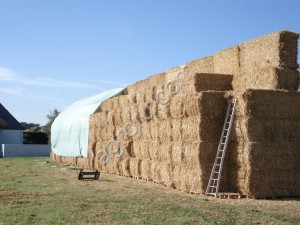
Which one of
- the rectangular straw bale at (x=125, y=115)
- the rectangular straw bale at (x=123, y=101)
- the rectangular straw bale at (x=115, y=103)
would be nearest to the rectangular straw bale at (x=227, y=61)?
the rectangular straw bale at (x=125, y=115)

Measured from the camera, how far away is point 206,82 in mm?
15250

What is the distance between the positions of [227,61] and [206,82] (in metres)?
1.98

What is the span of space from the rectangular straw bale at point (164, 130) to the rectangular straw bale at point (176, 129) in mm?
282

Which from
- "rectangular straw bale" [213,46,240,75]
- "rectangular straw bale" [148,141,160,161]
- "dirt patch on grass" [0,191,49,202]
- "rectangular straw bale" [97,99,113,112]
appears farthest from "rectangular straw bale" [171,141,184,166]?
"rectangular straw bale" [97,99,113,112]

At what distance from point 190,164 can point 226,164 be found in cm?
111

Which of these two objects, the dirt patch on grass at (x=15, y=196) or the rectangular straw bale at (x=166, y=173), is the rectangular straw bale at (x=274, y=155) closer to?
the rectangular straw bale at (x=166, y=173)

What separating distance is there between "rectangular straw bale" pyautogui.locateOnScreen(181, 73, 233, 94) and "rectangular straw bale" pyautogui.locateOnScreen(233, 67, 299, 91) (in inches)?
48.4

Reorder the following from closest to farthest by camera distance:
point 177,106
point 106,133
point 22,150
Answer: point 177,106 < point 106,133 < point 22,150

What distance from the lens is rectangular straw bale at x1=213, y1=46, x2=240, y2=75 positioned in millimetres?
16234

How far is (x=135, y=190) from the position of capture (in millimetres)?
13961

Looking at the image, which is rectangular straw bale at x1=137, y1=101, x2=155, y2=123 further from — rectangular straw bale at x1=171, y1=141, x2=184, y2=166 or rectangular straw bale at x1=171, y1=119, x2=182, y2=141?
rectangular straw bale at x1=171, y1=141, x2=184, y2=166

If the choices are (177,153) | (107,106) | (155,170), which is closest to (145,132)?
(155,170)

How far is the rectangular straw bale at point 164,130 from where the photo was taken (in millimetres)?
15562

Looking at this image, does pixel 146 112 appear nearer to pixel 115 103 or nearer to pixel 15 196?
pixel 115 103
